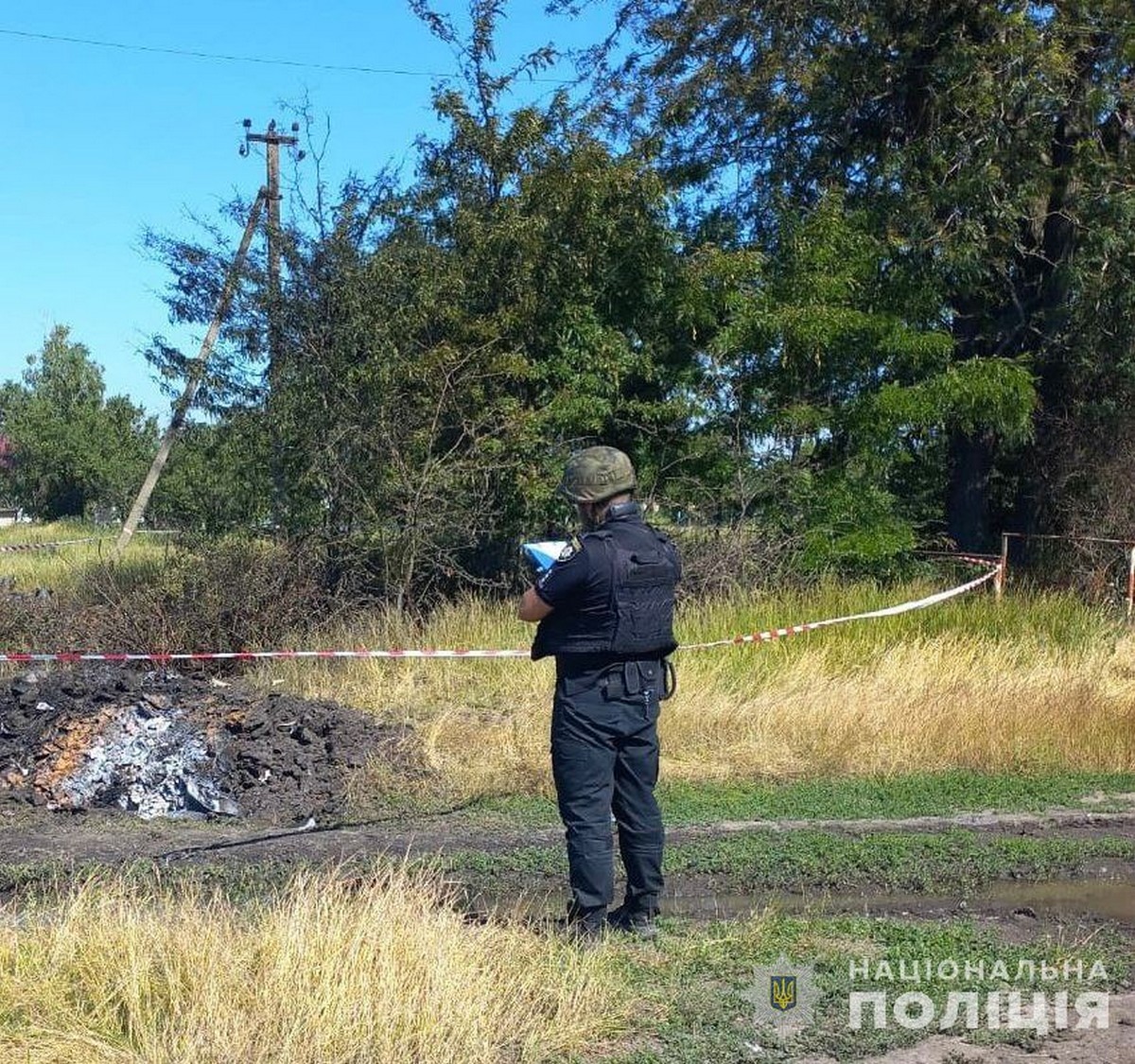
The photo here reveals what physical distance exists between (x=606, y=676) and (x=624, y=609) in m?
0.28

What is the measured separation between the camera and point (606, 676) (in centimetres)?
525

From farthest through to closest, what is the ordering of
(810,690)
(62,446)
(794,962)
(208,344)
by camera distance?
(62,446) → (208,344) → (810,690) → (794,962)

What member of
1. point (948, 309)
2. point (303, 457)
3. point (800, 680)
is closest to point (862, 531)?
point (948, 309)

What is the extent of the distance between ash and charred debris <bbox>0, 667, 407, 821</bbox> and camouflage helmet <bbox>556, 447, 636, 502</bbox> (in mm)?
3506

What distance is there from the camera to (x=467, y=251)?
14.7 metres

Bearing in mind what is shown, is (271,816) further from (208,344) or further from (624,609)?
(208,344)

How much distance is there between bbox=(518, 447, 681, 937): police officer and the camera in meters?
5.20

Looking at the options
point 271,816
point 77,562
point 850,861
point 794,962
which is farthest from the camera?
point 77,562

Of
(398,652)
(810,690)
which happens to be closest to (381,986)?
(810,690)

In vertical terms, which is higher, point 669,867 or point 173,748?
point 173,748

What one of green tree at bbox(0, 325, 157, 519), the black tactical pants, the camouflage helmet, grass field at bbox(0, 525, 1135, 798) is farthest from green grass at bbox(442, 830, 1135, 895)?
green tree at bbox(0, 325, 157, 519)

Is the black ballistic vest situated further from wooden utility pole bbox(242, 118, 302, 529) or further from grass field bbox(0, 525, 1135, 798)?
wooden utility pole bbox(242, 118, 302, 529)

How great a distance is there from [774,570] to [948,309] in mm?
5192

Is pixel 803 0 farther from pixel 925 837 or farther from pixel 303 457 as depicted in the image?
pixel 925 837
